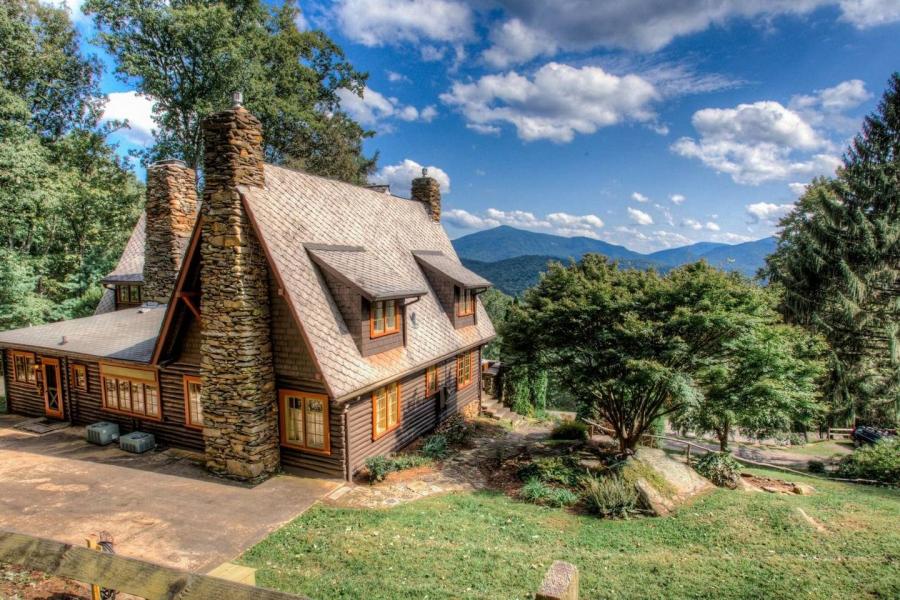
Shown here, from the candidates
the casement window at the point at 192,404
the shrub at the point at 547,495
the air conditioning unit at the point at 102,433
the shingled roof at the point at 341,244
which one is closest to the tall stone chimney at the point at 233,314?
the shingled roof at the point at 341,244

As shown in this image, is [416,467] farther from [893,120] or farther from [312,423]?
[893,120]

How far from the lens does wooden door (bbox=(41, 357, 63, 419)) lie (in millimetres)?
15672

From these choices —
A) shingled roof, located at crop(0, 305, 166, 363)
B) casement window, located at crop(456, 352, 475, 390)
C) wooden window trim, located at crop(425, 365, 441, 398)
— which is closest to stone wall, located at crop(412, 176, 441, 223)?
casement window, located at crop(456, 352, 475, 390)

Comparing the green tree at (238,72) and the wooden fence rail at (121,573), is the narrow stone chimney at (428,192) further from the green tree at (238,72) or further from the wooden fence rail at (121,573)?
the wooden fence rail at (121,573)

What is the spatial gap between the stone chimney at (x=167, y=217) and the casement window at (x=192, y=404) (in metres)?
5.16

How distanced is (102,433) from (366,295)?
9387mm

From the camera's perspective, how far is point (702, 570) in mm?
7215

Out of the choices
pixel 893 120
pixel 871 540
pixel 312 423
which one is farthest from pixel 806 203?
pixel 312 423

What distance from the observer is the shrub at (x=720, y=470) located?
12.4 meters

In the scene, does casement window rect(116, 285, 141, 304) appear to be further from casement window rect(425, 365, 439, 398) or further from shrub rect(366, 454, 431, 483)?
shrub rect(366, 454, 431, 483)

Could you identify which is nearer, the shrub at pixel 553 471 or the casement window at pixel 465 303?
the shrub at pixel 553 471

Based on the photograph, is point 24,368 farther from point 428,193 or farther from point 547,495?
point 547,495

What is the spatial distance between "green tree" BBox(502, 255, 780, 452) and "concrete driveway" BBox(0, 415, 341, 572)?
22.1ft

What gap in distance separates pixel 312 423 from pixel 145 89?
981 inches
